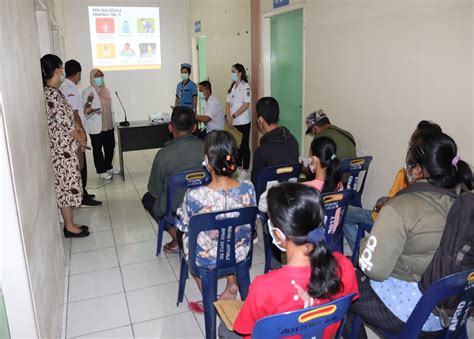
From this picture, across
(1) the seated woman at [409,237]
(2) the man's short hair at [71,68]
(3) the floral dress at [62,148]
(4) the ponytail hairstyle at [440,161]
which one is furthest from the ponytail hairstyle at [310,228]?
(2) the man's short hair at [71,68]

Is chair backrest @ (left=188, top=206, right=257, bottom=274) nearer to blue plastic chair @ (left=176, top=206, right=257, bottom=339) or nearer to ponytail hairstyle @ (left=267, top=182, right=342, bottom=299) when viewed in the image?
blue plastic chair @ (left=176, top=206, right=257, bottom=339)

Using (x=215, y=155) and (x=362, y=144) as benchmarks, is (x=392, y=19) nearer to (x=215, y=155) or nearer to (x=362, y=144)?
(x=362, y=144)

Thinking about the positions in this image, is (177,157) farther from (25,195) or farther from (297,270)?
(297,270)

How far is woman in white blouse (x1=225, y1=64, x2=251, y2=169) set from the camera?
5.63m

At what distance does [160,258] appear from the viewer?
3.28m

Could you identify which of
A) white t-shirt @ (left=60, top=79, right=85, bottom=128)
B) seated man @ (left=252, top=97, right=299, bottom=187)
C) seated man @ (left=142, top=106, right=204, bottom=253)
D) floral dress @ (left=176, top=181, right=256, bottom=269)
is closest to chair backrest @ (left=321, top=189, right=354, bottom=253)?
floral dress @ (left=176, top=181, right=256, bottom=269)

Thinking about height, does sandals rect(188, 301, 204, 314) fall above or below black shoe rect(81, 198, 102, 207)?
below

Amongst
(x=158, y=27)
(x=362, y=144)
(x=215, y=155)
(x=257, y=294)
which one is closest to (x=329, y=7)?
(x=362, y=144)

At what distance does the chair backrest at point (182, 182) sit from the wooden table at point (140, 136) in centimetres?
293

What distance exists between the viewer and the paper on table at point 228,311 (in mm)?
1498

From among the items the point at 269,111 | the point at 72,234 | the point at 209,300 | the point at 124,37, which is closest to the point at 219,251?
the point at 209,300

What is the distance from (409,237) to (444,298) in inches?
9.6

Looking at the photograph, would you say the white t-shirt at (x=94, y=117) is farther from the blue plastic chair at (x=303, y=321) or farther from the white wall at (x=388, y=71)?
the blue plastic chair at (x=303, y=321)

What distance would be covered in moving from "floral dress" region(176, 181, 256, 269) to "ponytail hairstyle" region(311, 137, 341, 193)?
22.3 inches
